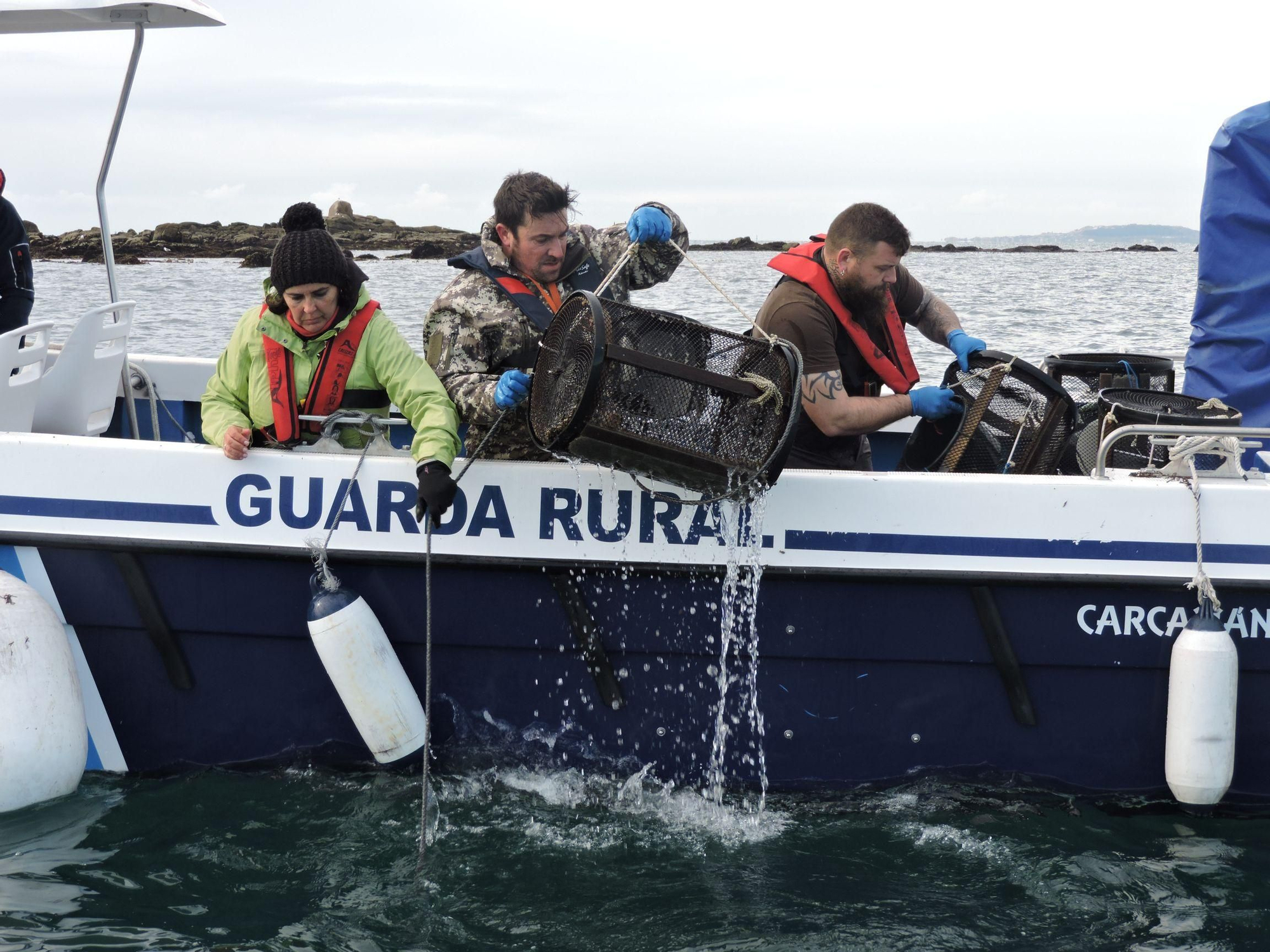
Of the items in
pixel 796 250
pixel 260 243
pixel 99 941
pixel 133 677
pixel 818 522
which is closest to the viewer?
pixel 99 941

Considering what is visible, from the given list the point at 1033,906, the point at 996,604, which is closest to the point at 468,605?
the point at 996,604

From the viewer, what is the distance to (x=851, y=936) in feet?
10.9

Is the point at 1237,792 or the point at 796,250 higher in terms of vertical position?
the point at 796,250

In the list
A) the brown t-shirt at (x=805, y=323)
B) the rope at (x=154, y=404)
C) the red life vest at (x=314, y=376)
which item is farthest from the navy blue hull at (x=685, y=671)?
the rope at (x=154, y=404)

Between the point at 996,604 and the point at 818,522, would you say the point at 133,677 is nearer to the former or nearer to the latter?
the point at 818,522

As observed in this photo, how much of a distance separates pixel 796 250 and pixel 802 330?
458 millimetres

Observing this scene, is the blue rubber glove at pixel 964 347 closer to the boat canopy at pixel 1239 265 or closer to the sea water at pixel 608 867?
the boat canopy at pixel 1239 265

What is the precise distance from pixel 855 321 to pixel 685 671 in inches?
53.7

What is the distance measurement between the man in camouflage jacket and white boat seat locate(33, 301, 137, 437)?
1.44 metres

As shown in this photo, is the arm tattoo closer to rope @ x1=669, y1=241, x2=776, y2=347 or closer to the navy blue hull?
rope @ x1=669, y1=241, x2=776, y2=347

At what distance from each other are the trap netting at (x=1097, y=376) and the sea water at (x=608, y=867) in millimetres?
1356

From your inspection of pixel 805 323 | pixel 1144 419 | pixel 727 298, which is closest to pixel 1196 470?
pixel 1144 419

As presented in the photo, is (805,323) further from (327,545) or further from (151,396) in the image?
(151,396)

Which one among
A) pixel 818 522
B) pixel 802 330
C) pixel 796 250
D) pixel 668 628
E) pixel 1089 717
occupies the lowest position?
pixel 1089 717
